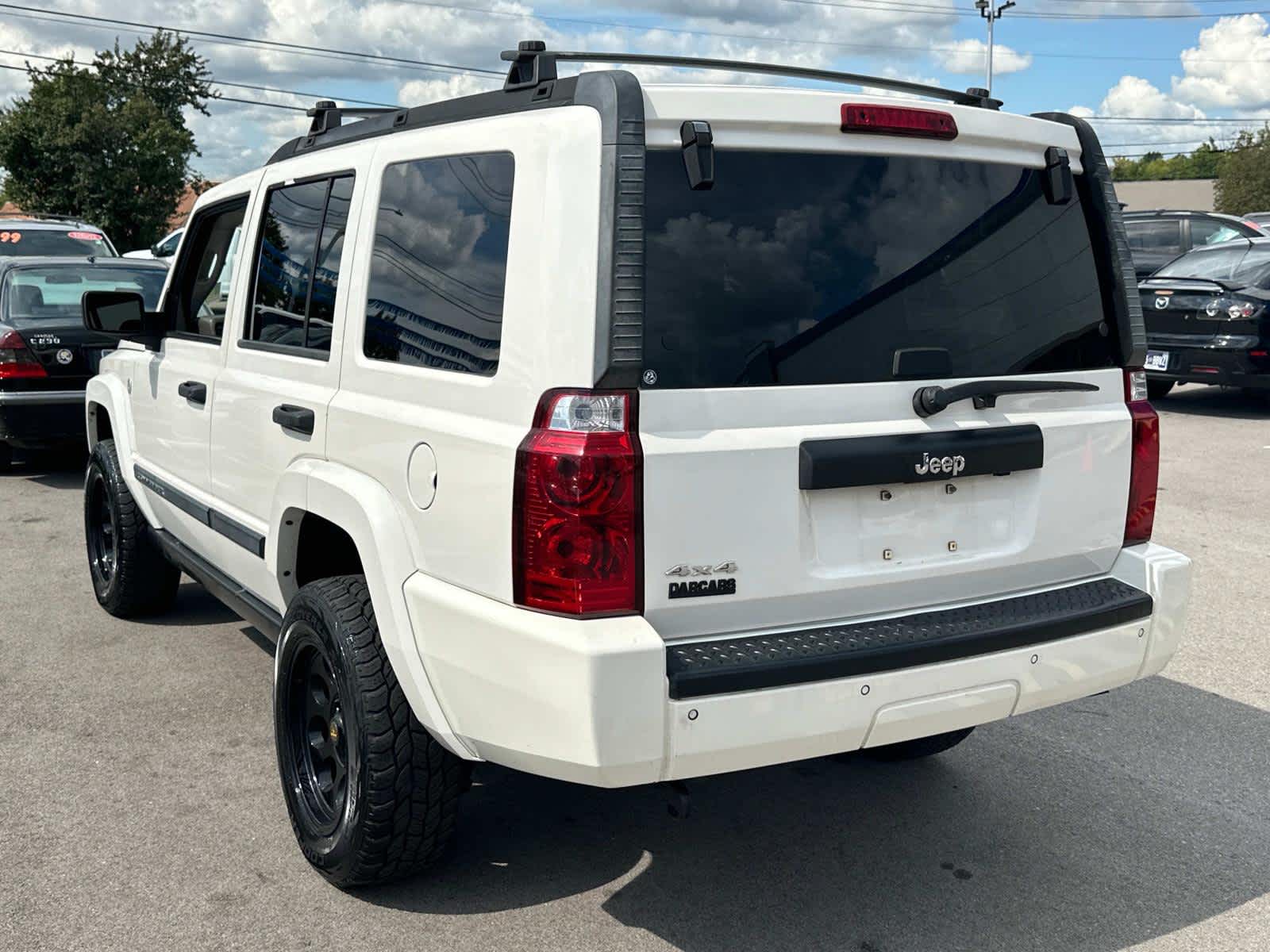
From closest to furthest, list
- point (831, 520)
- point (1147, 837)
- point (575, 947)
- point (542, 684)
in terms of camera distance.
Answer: point (542, 684) → point (831, 520) → point (575, 947) → point (1147, 837)

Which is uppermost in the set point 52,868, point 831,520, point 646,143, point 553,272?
point 646,143

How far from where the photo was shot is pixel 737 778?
420 centimetres

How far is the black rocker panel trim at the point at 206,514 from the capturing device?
13.5 ft

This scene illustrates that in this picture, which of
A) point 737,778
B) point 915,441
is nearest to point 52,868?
point 737,778

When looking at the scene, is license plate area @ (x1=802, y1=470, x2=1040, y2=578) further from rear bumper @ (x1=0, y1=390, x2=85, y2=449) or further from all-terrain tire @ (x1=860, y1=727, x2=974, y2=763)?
rear bumper @ (x1=0, y1=390, x2=85, y2=449)

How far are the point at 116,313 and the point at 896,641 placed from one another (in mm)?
3922

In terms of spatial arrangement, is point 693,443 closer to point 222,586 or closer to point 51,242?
point 222,586

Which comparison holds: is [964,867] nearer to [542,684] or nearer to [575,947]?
[575,947]

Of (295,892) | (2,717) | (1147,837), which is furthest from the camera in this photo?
(2,717)

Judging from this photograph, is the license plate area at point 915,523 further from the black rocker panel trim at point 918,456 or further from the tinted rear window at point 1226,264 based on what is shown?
the tinted rear window at point 1226,264

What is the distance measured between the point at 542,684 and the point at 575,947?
87cm

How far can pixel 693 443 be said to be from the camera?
2.76 m

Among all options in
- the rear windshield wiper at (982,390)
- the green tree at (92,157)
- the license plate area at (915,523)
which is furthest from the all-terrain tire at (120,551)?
the green tree at (92,157)

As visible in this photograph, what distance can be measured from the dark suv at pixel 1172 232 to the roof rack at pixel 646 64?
42.5 feet
